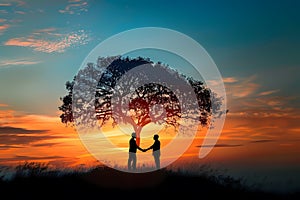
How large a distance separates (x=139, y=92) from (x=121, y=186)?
14.1m

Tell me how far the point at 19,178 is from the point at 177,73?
1809 cm

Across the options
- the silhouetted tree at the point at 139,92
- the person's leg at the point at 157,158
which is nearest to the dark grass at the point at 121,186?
the person's leg at the point at 157,158

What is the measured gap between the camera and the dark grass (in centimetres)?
2119

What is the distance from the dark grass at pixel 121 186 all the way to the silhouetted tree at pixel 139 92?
32.8ft

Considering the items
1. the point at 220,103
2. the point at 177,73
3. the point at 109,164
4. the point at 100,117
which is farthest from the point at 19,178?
the point at 220,103

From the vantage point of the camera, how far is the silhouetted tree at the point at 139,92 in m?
36.4

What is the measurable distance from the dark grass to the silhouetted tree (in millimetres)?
9986

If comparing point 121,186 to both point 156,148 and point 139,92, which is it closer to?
point 156,148

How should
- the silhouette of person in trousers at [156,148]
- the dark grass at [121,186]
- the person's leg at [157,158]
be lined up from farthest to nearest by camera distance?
1. the person's leg at [157,158]
2. the silhouette of person in trousers at [156,148]
3. the dark grass at [121,186]

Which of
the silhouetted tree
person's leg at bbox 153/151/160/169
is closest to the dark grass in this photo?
person's leg at bbox 153/151/160/169

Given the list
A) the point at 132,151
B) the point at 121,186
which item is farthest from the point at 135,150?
the point at 121,186

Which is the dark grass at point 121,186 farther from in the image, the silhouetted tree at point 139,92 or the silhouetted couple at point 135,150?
the silhouetted tree at point 139,92

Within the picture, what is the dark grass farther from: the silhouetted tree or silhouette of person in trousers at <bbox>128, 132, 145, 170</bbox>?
the silhouetted tree

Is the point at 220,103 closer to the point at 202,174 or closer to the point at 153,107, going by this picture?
the point at 153,107
